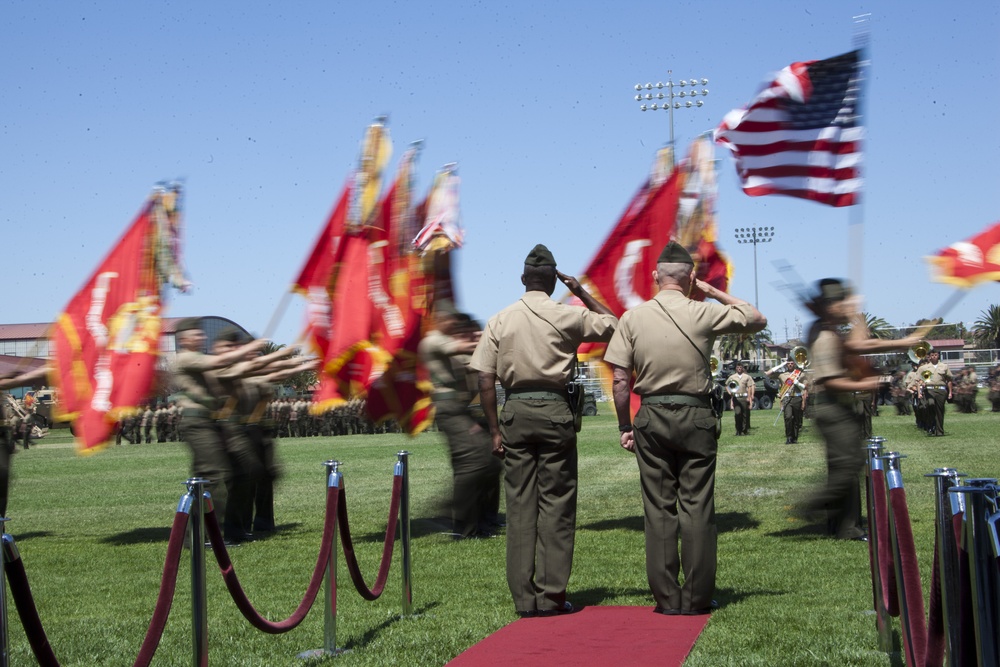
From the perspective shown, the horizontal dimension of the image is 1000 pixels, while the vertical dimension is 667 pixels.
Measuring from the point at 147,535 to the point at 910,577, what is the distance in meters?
9.17

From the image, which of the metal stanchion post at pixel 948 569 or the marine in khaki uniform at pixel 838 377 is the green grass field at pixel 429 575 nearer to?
the marine in khaki uniform at pixel 838 377

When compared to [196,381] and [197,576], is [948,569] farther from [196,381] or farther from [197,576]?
[196,381]

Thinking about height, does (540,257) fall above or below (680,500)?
above

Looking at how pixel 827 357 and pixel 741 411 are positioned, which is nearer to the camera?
pixel 827 357

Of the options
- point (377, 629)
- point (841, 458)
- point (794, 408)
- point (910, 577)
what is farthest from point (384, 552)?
point (794, 408)

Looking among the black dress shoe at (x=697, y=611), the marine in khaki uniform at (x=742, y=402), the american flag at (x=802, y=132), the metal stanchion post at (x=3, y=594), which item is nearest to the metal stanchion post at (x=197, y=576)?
the metal stanchion post at (x=3, y=594)

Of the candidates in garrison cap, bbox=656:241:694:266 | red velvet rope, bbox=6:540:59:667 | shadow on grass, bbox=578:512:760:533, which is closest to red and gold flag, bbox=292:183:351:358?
shadow on grass, bbox=578:512:760:533

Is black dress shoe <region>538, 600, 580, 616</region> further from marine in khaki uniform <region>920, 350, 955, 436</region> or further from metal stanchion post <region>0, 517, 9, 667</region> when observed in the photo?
marine in khaki uniform <region>920, 350, 955, 436</region>

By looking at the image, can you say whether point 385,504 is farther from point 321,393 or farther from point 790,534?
point 790,534

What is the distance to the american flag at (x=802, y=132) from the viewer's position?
28.3 ft

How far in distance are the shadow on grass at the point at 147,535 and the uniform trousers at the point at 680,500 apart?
5.67 m

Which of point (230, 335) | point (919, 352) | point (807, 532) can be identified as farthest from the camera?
point (919, 352)

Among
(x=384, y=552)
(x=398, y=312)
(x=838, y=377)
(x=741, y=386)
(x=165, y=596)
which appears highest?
(x=398, y=312)

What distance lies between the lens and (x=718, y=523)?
36.0ft
